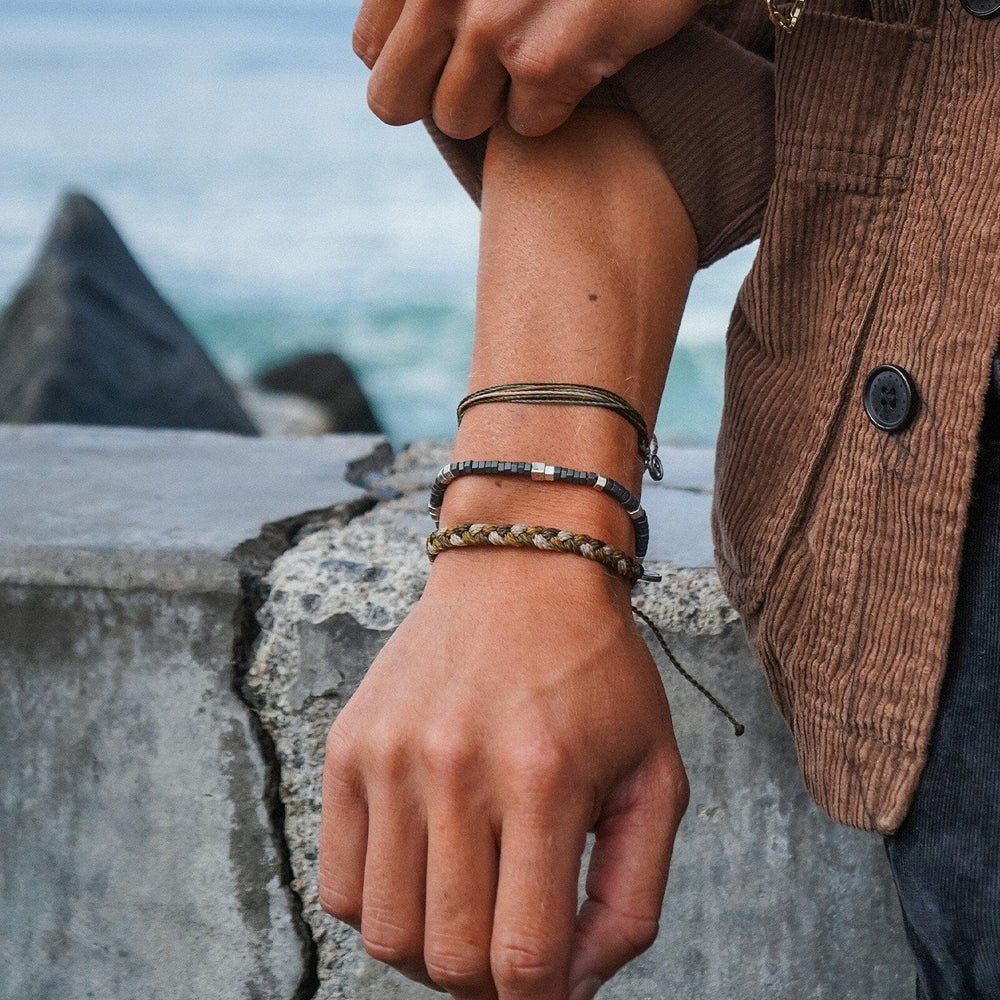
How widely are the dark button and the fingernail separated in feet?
1.72

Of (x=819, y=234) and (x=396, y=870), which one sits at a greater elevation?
(x=819, y=234)

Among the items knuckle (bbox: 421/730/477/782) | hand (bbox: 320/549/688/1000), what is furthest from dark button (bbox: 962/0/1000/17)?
knuckle (bbox: 421/730/477/782)

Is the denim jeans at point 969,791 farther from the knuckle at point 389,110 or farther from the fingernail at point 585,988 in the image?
the knuckle at point 389,110

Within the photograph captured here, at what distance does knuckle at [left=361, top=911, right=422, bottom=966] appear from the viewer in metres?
0.55

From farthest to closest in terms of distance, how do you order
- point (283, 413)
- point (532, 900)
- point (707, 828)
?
point (283, 413)
point (707, 828)
point (532, 900)

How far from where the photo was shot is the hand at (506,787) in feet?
1.73

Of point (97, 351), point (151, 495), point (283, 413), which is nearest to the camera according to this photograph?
point (151, 495)

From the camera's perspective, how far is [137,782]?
40.2 inches

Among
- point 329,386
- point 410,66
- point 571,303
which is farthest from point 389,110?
point 329,386

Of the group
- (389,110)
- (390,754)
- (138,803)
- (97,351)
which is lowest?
(97,351)

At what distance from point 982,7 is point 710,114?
149 mm

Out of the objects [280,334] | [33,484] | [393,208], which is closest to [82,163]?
[393,208]

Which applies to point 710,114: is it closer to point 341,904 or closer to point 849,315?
point 849,315

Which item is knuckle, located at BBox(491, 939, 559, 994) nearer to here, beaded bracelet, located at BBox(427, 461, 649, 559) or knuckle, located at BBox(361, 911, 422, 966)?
knuckle, located at BBox(361, 911, 422, 966)
